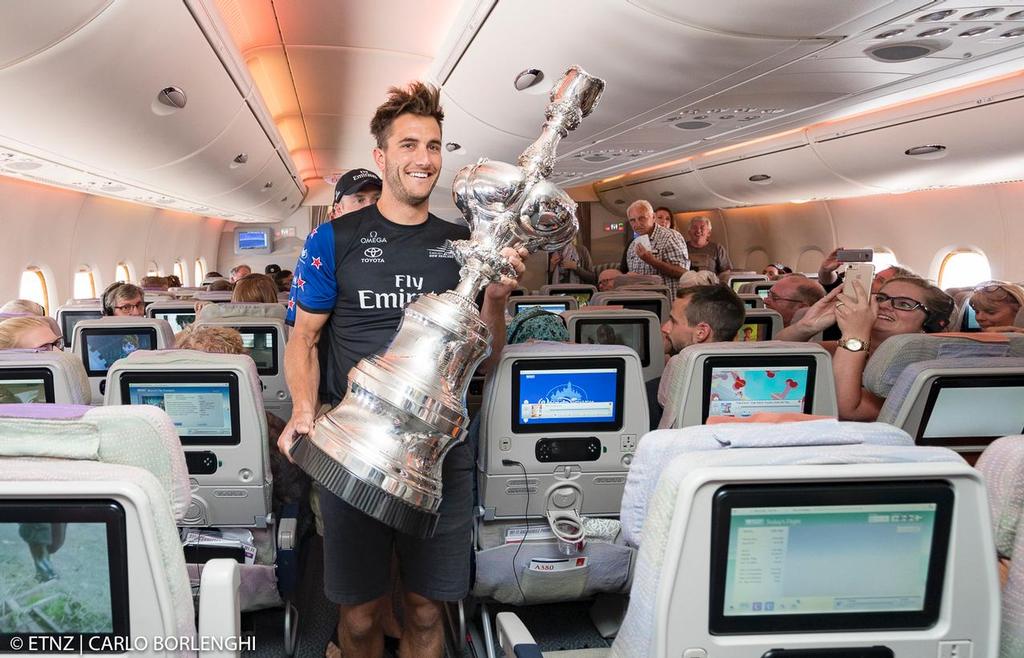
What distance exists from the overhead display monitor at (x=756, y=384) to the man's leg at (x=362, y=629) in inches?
62.5

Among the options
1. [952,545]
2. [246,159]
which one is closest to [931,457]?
[952,545]

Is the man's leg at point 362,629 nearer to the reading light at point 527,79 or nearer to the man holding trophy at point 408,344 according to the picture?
the man holding trophy at point 408,344

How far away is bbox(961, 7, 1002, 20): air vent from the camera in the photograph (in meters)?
3.78

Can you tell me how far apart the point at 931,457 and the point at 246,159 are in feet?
31.0

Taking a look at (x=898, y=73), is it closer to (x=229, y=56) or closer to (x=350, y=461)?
(x=229, y=56)

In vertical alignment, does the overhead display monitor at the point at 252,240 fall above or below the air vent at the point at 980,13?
above

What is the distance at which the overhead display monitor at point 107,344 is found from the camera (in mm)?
5301

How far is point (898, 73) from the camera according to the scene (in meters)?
5.39

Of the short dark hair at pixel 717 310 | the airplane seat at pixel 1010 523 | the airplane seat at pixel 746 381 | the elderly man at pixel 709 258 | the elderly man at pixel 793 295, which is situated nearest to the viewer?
the airplane seat at pixel 1010 523

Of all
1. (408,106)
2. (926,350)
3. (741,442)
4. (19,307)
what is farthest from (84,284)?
(741,442)

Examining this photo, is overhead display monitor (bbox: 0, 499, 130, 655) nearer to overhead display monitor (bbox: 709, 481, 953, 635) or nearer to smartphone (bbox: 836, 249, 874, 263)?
overhead display monitor (bbox: 709, 481, 953, 635)

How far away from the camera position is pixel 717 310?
410 centimetres

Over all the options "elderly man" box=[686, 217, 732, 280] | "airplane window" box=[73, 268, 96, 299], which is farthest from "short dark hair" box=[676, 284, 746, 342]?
"airplane window" box=[73, 268, 96, 299]

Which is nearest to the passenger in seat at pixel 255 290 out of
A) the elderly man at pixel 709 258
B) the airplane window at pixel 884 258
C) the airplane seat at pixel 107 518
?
the airplane seat at pixel 107 518
